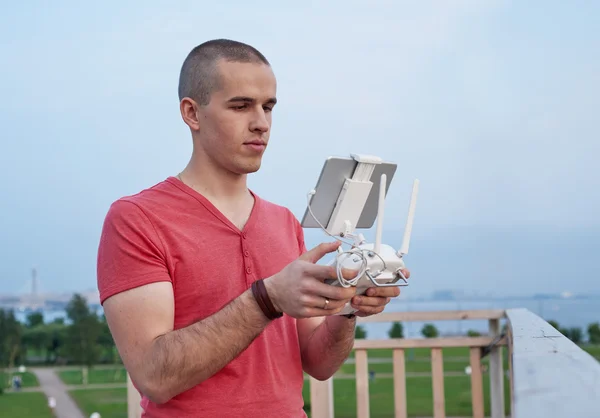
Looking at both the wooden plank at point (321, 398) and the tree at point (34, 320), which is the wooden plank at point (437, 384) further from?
the tree at point (34, 320)

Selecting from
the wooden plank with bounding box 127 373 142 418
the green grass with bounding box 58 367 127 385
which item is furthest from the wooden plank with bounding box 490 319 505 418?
the green grass with bounding box 58 367 127 385

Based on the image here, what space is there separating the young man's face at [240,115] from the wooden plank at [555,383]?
0.70 meters

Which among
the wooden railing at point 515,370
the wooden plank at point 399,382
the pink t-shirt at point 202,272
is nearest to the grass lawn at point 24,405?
the wooden railing at point 515,370

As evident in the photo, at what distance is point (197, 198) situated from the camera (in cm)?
155

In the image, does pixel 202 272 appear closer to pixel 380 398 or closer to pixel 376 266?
pixel 376 266

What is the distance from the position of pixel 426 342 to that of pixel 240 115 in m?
2.34

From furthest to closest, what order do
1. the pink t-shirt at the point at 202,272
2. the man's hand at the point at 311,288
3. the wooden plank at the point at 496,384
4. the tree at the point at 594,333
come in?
the tree at the point at 594,333, the wooden plank at the point at 496,384, the pink t-shirt at the point at 202,272, the man's hand at the point at 311,288

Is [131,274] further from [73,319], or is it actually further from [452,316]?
[73,319]

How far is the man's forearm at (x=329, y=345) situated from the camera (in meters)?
1.57

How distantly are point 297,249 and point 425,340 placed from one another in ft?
6.58

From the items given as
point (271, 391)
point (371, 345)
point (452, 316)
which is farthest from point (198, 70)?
point (452, 316)

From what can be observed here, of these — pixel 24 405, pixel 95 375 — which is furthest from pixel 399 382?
pixel 24 405

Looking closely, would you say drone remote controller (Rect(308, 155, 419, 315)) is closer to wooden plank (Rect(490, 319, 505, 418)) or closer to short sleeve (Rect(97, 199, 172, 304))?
short sleeve (Rect(97, 199, 172, 304))

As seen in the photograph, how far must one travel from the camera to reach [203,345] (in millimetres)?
1303
